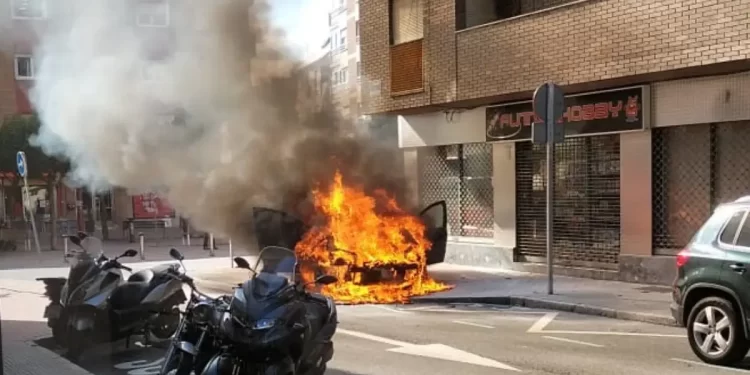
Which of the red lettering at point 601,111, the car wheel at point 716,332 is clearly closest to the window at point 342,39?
the red lettering at point 601,111

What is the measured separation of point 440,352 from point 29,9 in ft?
16.1

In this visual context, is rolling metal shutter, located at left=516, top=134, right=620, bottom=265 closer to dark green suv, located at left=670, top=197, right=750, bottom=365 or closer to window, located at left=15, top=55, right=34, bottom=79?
dark green suv, located at left=670, top=197, right=750, bottom=365

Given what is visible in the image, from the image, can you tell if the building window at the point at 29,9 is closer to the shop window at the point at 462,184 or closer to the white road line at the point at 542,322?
the white road line at the point at 542,322

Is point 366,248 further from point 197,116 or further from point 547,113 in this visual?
point 547,113

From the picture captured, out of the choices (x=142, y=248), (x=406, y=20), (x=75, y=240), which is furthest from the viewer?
(x=406, y=20)

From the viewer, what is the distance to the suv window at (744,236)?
7405mm

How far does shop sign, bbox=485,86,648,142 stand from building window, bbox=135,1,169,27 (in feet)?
18.4

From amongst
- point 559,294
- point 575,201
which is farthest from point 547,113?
point 575,201

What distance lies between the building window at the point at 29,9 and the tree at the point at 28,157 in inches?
37.2

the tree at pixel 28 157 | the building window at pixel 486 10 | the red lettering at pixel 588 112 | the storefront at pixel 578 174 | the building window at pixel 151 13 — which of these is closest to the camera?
the tree at pixel 28 157

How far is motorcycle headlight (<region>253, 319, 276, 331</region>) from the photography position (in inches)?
209

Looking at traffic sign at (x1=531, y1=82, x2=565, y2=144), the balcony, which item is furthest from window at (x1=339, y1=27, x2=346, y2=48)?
traffic sign at (x1=531, y1=82, x2=565, y2=144)

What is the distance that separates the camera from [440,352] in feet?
26.9

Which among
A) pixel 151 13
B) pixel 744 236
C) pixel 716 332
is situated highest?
pixel 151 13
